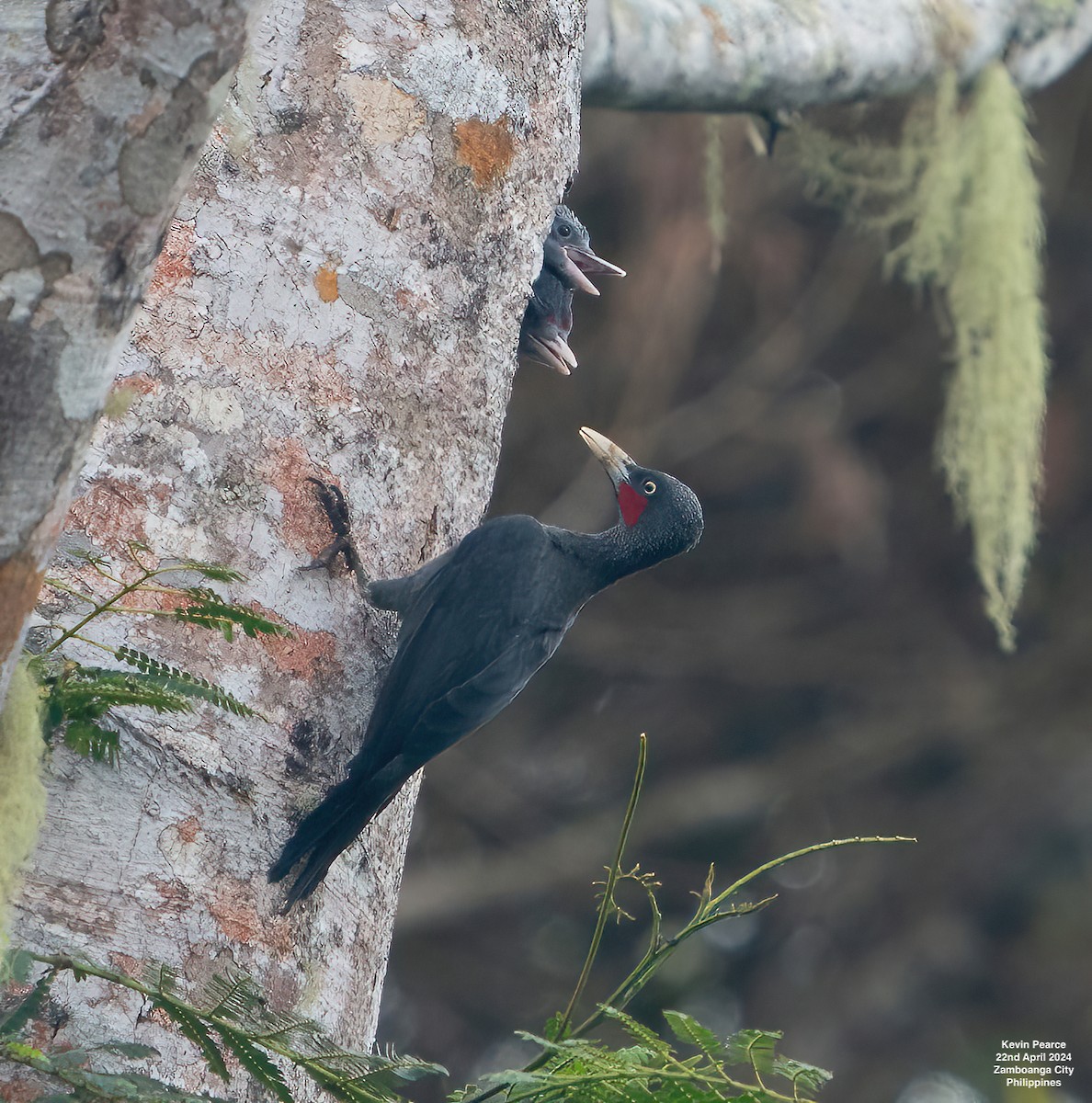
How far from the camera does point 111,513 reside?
2.19 metres

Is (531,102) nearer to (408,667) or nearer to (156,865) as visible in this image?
(408,667)

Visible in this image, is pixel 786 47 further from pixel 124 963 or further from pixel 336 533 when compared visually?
pixel 124 963

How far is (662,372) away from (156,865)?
17.6ft

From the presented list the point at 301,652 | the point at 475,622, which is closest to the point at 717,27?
the point at 475,622

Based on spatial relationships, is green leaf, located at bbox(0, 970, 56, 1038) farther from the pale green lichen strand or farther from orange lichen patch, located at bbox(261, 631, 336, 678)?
the pale green lichen strand

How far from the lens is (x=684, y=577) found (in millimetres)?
7746

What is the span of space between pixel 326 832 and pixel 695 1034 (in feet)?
2.17

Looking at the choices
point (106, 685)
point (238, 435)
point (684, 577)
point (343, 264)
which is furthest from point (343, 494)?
point (684, 577)

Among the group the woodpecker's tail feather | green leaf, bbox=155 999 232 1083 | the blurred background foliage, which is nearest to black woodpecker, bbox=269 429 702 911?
the woodpecker's tail feather

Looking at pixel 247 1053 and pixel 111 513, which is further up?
pixel 111 513

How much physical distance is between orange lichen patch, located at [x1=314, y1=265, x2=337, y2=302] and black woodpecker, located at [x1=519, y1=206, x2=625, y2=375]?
115cm

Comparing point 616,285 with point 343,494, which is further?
point 616,285

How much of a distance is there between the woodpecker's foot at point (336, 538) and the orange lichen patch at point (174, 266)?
366mm

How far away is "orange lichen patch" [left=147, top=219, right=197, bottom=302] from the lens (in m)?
2.39
